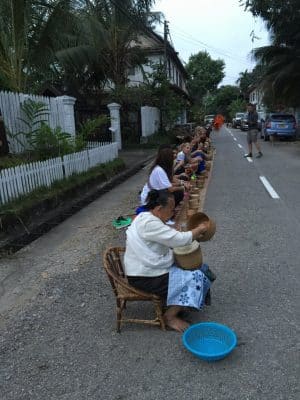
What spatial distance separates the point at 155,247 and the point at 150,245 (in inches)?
1.8

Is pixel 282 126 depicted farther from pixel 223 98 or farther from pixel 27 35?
pixel 223 98

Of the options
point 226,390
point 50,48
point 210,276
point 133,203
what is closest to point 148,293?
point 210,276

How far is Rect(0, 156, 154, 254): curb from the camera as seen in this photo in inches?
238

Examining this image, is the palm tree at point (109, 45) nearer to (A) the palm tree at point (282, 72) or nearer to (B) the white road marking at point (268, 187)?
(A) the palm tree at point (282, 72)

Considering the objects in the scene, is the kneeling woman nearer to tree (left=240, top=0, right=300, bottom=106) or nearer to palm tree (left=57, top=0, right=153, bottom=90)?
palm tree (left=57, top=0, right=153, bottom=90)

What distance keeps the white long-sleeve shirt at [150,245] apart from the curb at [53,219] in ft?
9.41

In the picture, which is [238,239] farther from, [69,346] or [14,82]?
[14,82]

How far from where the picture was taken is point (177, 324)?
355cm

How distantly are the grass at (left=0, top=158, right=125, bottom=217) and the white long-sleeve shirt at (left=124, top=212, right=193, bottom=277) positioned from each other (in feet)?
11.3

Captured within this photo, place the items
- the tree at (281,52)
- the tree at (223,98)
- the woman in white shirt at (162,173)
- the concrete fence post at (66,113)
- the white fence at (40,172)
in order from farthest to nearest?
the tree at (223,98) < the tree at (281,52) < the concrete fence post at (66,113) < the white fence at (40,172) < the woman in white shirt at (162,173)

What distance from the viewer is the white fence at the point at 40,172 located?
704 cm

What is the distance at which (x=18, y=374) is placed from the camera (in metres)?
3.09

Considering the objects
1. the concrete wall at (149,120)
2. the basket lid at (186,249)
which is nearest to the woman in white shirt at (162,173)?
the basket lid at (186,249)

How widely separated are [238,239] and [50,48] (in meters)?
8.73
